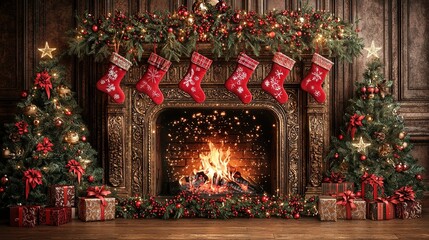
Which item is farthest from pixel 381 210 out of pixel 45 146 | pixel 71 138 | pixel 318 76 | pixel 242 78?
pixel 45 146

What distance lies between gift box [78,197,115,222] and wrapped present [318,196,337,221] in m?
1.95

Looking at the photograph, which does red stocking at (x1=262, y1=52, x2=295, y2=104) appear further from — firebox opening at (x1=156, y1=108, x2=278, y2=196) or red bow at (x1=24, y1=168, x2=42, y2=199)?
red bow at (x1=24, y1=168, x2=42, y2=199)

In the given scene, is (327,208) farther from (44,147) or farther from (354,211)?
(44,147)

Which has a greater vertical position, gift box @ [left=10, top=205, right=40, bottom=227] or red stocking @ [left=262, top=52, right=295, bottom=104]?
red stocking @ [left=262, top=52, right=295, bottom=104]

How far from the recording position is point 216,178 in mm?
6141

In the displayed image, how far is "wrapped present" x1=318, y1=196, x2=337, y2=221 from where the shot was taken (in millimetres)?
5184

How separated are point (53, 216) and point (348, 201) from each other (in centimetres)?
270

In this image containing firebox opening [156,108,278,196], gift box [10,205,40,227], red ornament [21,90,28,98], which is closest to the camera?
gift box [10,205,40,227]

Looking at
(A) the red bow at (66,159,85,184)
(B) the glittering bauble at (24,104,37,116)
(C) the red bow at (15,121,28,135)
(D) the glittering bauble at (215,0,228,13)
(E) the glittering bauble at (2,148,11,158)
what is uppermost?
(D) the glittering bauble at (215,0,228,13)

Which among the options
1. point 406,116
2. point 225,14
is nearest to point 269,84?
point 225,14

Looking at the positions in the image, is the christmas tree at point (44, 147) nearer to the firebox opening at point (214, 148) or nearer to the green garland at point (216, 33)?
the green garland at point (216, 33)

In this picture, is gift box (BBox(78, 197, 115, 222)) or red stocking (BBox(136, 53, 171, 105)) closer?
gift box (BBox(78, 197, 115, 222))

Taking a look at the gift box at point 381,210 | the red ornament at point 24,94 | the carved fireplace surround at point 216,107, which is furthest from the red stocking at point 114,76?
the gift box at point 381,210

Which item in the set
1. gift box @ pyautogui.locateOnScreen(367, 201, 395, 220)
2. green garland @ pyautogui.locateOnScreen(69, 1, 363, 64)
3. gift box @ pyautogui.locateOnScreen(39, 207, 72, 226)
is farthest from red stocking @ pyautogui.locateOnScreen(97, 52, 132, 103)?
Result: gift box @ pyautogui.locateOnScreen(367, 201, 395, 220)
